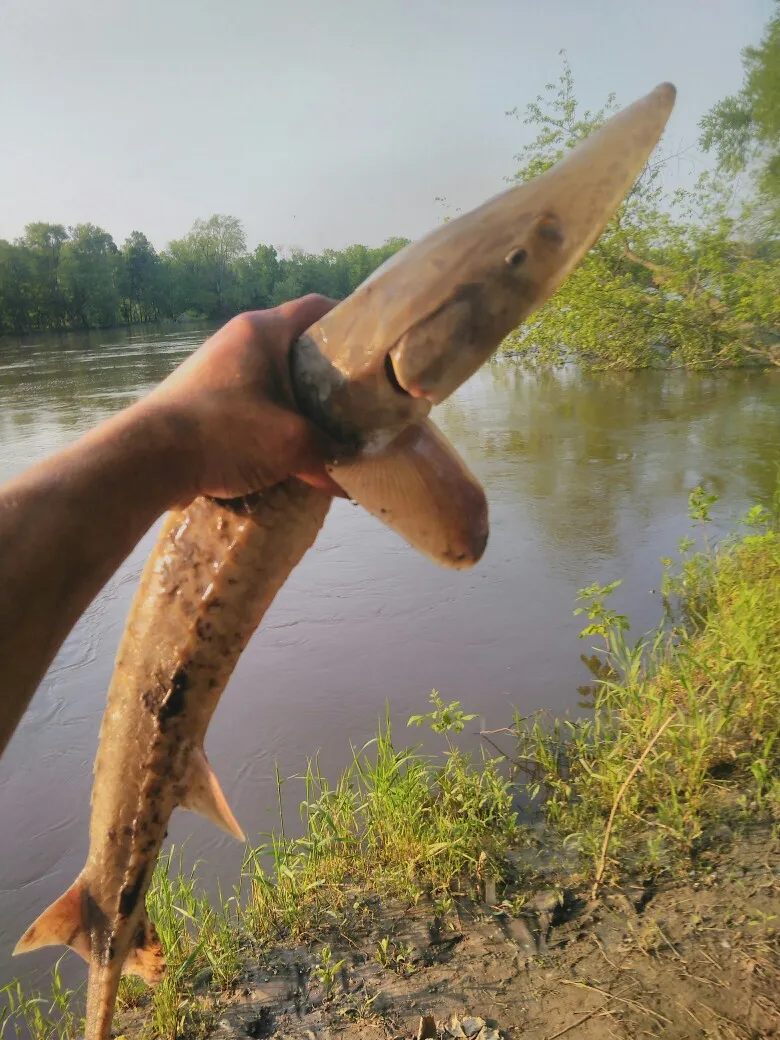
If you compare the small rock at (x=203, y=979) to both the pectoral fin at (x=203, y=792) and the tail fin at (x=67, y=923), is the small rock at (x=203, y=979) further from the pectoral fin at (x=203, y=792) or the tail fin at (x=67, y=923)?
the pectoral fin at (x=203, y=792)

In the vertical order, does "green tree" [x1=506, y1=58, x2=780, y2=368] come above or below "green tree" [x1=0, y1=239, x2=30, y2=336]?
below

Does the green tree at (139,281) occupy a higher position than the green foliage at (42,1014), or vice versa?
the green tree at (139,281)

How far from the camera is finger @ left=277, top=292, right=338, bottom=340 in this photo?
90 centimetres

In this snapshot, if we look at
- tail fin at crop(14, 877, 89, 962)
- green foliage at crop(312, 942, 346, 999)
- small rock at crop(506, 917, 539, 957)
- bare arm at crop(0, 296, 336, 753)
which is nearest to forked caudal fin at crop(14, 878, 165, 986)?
tail fin at crop(14, 877, 89, 962)

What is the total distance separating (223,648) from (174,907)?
7.76 feet

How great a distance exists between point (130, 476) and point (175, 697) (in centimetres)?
44

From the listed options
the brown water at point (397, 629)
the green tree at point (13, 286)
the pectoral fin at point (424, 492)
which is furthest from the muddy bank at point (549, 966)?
the green tree at point (13, 286)

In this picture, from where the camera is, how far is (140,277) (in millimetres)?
51500

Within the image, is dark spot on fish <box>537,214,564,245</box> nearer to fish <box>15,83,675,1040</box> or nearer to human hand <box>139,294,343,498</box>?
fish <box>15,83,675,1040</box>

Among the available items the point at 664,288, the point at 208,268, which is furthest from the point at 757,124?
the point at 208,268

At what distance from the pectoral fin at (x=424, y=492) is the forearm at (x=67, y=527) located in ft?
0.78

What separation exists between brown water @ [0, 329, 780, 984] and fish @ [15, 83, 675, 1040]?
9.21ft

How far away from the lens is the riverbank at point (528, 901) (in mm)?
2473

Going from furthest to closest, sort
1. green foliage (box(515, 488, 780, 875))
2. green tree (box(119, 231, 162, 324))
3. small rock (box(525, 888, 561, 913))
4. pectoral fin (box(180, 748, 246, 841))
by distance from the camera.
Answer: green tree (box(119, 231, 162, 324))
green foliage (box(515, 488, 780, 875))
small rock (box(525, 888, 561, 913))
pectoral fin (box(180, 748, 246, 841))
